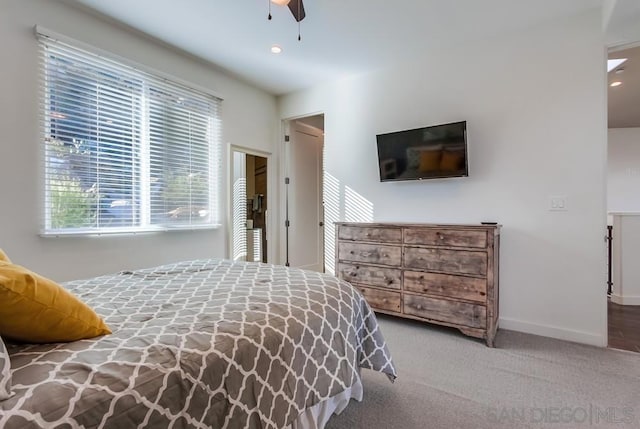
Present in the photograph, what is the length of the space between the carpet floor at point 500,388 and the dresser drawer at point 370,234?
2.98 ft

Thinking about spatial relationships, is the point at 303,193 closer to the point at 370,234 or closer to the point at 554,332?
the point at 370,234

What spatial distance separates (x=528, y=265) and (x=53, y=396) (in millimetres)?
3239

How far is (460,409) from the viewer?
1704mm

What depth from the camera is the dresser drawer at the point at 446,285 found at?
102 inches

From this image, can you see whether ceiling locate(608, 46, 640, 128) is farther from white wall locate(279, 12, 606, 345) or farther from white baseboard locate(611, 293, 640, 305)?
white baseboard locate(611, 293, 640, 305)

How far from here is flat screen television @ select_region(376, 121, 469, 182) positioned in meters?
2.99

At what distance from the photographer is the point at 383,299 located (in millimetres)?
3057

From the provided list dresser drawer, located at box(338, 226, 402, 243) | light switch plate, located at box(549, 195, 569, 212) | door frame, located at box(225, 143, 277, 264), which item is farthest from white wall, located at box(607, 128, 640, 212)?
door frame, located at box(225, 143, 277, 264)

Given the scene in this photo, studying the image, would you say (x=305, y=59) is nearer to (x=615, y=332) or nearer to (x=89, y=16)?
(x=89, y=16)

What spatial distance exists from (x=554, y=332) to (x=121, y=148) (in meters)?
4.16

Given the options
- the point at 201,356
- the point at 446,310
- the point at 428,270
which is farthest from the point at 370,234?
the point at 201,356

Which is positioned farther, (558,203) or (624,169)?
(624,169)

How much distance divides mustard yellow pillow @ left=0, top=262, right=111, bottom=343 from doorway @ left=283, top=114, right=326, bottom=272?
365 centimetres

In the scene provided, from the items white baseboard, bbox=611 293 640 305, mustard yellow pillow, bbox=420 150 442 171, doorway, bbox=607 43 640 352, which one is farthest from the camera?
white baseboard, bbox=611 293 640 305
